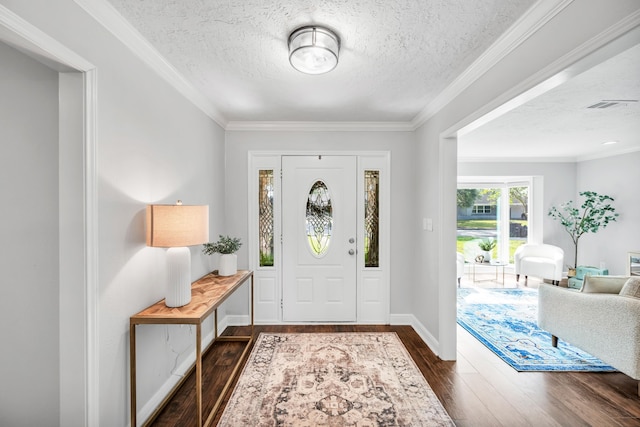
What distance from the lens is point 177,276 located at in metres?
1.93

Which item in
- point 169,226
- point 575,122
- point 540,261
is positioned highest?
point 575,122

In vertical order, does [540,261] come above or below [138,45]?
below

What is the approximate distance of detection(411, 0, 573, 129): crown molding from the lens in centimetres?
147

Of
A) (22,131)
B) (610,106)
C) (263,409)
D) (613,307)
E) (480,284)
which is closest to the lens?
(22,131)

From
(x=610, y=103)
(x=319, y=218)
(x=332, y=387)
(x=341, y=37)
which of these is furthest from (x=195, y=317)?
(x=610, y=103)

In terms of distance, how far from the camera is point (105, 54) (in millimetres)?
1615

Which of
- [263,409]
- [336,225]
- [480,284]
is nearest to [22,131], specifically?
[263,409]

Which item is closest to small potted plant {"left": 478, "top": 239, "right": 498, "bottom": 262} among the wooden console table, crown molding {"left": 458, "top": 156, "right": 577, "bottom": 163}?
crown molding {"left": 458, "top": 156, "right": 577, "bottom": 163}

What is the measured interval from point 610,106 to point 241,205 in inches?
161

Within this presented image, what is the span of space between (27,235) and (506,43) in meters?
2.87

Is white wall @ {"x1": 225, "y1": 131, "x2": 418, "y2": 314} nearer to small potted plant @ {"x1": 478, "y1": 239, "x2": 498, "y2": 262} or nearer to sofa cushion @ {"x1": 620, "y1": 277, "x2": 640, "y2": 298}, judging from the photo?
sofa cushion @ {"x1": 620, "y1": 277, "x2": 640, "y2": 298}

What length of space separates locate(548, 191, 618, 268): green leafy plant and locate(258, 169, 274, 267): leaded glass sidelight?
540 centimetres

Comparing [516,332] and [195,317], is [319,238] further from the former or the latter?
[516,332]

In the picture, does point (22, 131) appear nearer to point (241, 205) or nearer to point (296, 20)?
point (296, 20)
